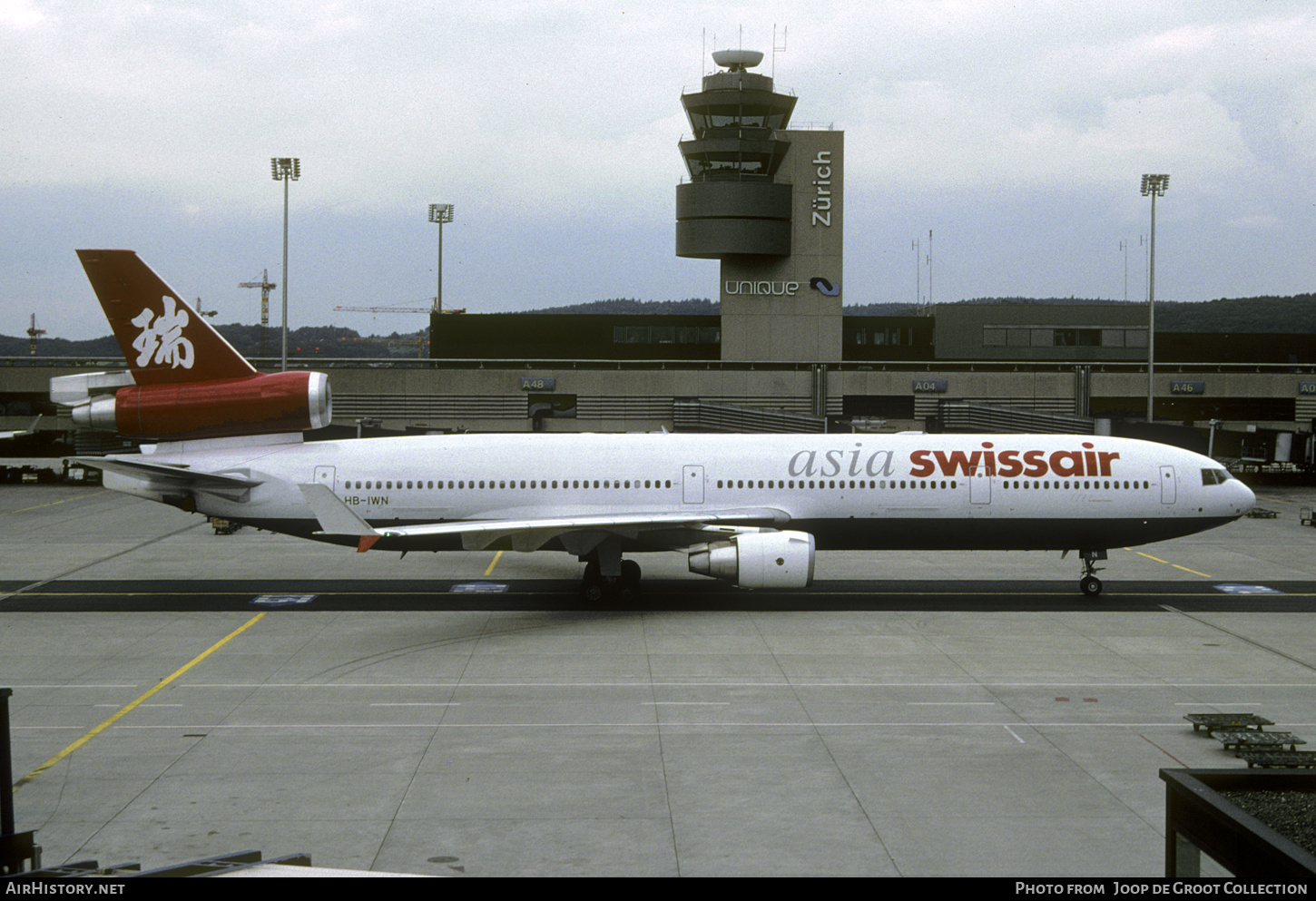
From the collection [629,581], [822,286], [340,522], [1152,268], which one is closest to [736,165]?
[822,286]

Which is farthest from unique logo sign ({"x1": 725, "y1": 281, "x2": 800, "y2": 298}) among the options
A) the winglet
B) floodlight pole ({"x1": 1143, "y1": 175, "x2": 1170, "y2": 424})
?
the winglet

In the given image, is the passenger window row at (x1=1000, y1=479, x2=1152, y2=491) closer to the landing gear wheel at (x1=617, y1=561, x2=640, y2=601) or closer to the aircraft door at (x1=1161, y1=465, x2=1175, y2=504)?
the aircraft door at (x1=1161, y1=465, x2=1175, y2=504)

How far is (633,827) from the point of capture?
47.6 ft

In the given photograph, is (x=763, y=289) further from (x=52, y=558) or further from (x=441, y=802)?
(x=441, y=802)

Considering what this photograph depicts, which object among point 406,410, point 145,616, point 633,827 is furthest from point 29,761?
point 406,410

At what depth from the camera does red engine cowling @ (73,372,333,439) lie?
3109 cm

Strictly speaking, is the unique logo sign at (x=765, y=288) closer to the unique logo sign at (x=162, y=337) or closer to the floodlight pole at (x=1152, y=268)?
the floodlight pole at (x=1152, y=268)

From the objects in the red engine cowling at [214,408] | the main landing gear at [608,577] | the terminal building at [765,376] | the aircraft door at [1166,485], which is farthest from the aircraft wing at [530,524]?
the terminal building at [765,376]

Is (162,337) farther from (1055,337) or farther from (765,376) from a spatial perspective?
(1055,337)

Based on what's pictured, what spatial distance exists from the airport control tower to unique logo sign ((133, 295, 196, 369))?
53282mm

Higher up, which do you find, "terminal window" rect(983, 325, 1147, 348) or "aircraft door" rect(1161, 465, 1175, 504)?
"terminal window" rect(983, 325, 1147, 348)

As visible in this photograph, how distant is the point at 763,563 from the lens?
1124 inches

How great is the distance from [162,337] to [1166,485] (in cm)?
2793

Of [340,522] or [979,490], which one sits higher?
[979,490]
